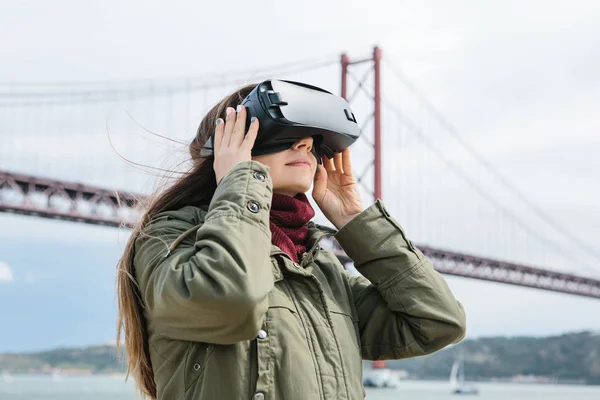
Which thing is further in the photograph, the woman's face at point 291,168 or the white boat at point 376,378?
the white boat at point 376,378

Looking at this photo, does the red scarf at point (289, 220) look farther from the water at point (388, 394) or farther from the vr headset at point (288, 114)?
the water at point (388, 394)

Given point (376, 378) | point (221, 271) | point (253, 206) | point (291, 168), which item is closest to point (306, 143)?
point (291, 168)

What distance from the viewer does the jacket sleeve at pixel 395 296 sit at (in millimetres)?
1282

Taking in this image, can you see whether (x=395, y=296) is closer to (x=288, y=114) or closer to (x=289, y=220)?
(x=289, y=220)

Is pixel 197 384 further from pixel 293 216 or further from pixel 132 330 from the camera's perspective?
pixel 293 216

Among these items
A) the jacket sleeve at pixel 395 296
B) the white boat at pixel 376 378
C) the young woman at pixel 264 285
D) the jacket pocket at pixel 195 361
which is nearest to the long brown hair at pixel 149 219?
the young woman at pixel 264 285

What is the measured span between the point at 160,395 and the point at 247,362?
0.42 feet

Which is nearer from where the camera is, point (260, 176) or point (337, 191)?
point (260, 176)

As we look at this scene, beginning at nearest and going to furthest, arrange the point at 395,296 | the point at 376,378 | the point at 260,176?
1. the point at 260,176
2. the point at 395,296
3. the point at 376,378

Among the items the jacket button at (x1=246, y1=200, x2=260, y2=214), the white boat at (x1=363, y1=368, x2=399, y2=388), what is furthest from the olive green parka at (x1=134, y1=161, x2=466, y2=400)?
the white boat at (x1=363, y1=368, x2=399, y2=388)

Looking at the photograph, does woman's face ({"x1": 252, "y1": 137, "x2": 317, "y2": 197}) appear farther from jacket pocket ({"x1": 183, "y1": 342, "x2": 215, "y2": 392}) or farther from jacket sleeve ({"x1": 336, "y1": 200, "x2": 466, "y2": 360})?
jacket pocket ({"x1": 183, "y1": 342, "x2": 215, "y2": 392})

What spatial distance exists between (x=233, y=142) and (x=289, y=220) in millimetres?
133

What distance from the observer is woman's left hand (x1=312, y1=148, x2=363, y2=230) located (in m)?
1.34

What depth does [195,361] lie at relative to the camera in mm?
1093
